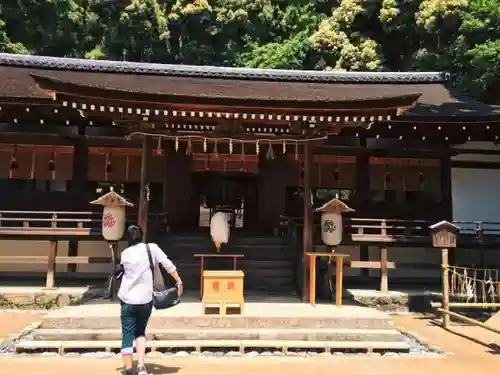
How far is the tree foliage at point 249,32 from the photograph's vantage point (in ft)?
75.0

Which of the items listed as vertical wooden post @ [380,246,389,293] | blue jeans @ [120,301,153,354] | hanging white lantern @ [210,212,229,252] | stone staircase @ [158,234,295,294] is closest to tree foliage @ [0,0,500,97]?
vertical wooden post @ [380,246,389,293]

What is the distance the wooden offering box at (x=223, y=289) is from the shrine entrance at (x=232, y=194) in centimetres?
680

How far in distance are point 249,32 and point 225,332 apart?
26.6 m

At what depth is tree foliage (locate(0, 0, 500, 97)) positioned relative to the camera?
22.9m

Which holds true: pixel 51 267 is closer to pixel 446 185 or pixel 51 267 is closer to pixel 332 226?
pixel 332 226

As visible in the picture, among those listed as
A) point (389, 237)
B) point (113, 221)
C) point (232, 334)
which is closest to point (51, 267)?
point (113, 221)

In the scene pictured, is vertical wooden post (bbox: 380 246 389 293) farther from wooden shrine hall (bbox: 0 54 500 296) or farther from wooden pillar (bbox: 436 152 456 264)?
wooden pillar (bbox: 436 152 456 264)

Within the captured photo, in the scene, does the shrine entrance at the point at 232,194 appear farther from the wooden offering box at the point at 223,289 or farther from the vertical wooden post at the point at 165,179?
the wooden offering box at the point at 223,289

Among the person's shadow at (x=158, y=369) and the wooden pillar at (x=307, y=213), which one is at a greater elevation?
the wooden pillar at (x=307, y=213)

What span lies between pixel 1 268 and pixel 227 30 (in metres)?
22.8

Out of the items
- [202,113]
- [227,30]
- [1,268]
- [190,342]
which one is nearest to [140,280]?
[190,342]

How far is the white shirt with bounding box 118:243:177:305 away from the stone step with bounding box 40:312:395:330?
232 cm

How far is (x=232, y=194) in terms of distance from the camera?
49.9 feet

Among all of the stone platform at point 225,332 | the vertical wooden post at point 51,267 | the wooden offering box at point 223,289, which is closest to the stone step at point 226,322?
the stone platform at point 225,332
